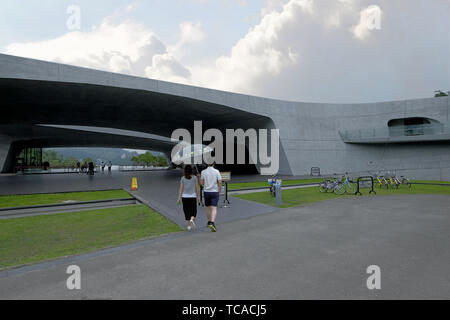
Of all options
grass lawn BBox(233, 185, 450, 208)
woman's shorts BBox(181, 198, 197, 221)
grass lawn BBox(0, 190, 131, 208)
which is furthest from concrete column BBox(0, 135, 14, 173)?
woman's shorts BBox(181, 198, 197, 221)

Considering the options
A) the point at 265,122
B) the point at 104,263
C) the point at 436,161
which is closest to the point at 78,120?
the point at 265,122

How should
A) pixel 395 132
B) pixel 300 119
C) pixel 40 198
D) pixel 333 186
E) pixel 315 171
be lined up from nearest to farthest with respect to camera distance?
pixel 40 198 → pixel 333 186 → pixel 315 171 → pixel 395 132 → pixel 300 119

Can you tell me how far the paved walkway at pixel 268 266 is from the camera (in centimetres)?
314

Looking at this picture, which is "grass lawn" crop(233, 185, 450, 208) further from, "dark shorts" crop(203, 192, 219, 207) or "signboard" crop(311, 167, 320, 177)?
"signboard" crop(311, 167, 320, 177)

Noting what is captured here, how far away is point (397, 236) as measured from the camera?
219 inches

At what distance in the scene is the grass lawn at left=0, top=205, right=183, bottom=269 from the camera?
4.66 m

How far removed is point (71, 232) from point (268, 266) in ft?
17.2

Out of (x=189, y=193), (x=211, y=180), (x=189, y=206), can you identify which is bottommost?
(x=189, y=206)

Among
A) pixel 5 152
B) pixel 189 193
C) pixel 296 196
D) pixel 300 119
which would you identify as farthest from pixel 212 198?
pixel 5 152

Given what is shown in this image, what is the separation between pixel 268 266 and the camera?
3.97 m

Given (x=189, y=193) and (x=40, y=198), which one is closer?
(x=189, y=193)

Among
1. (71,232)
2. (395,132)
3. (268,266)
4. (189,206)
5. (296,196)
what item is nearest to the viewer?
(268,266)

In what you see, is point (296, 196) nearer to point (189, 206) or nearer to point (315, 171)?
point (189, 206)
